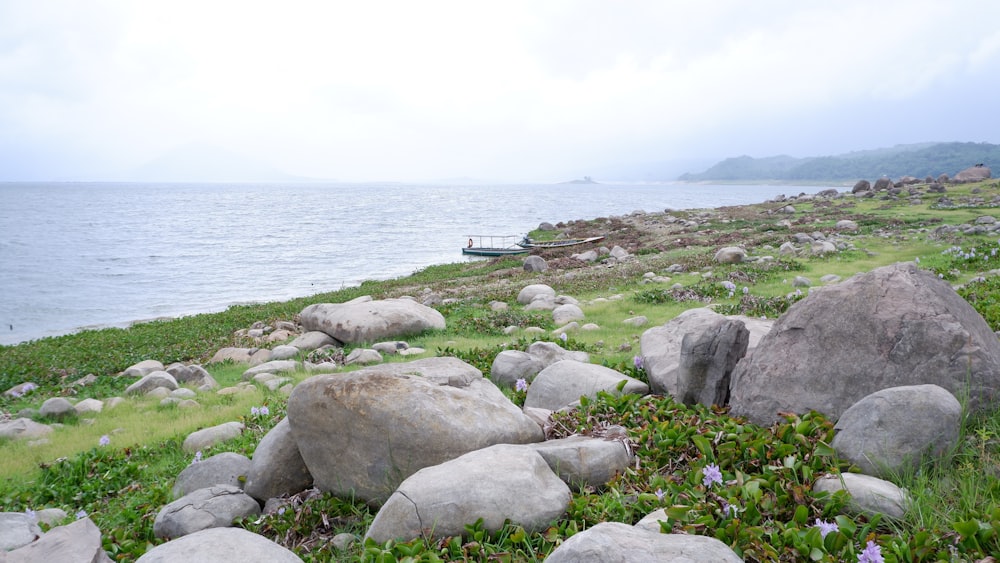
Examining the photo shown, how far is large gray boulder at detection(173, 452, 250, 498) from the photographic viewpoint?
573 centimetres

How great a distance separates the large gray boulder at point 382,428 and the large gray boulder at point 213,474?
3.61ft

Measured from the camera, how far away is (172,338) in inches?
683

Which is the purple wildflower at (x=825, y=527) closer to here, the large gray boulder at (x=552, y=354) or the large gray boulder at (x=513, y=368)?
the large gray boulder at (x=513, y=368)

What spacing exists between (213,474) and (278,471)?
920 millimetres

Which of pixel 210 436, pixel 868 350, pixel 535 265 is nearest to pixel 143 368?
pixel 210 436

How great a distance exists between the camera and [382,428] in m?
4.78

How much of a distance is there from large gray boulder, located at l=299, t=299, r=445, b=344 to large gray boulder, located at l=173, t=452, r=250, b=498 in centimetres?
777

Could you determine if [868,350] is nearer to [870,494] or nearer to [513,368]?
[870,494]

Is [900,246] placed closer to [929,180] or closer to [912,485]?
[912,485]

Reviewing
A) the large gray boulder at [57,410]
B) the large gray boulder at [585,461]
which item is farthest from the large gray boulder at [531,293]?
the large gray boulder at [585,461]

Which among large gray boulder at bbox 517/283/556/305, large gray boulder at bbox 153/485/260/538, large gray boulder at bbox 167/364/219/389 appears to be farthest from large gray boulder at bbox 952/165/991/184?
large gray boulder at bbox 153/485/260/538

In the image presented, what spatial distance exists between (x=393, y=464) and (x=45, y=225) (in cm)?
9737

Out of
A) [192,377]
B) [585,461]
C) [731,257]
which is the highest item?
[585,461]

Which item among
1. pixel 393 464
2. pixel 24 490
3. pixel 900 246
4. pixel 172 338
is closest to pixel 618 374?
pixel 393 464
